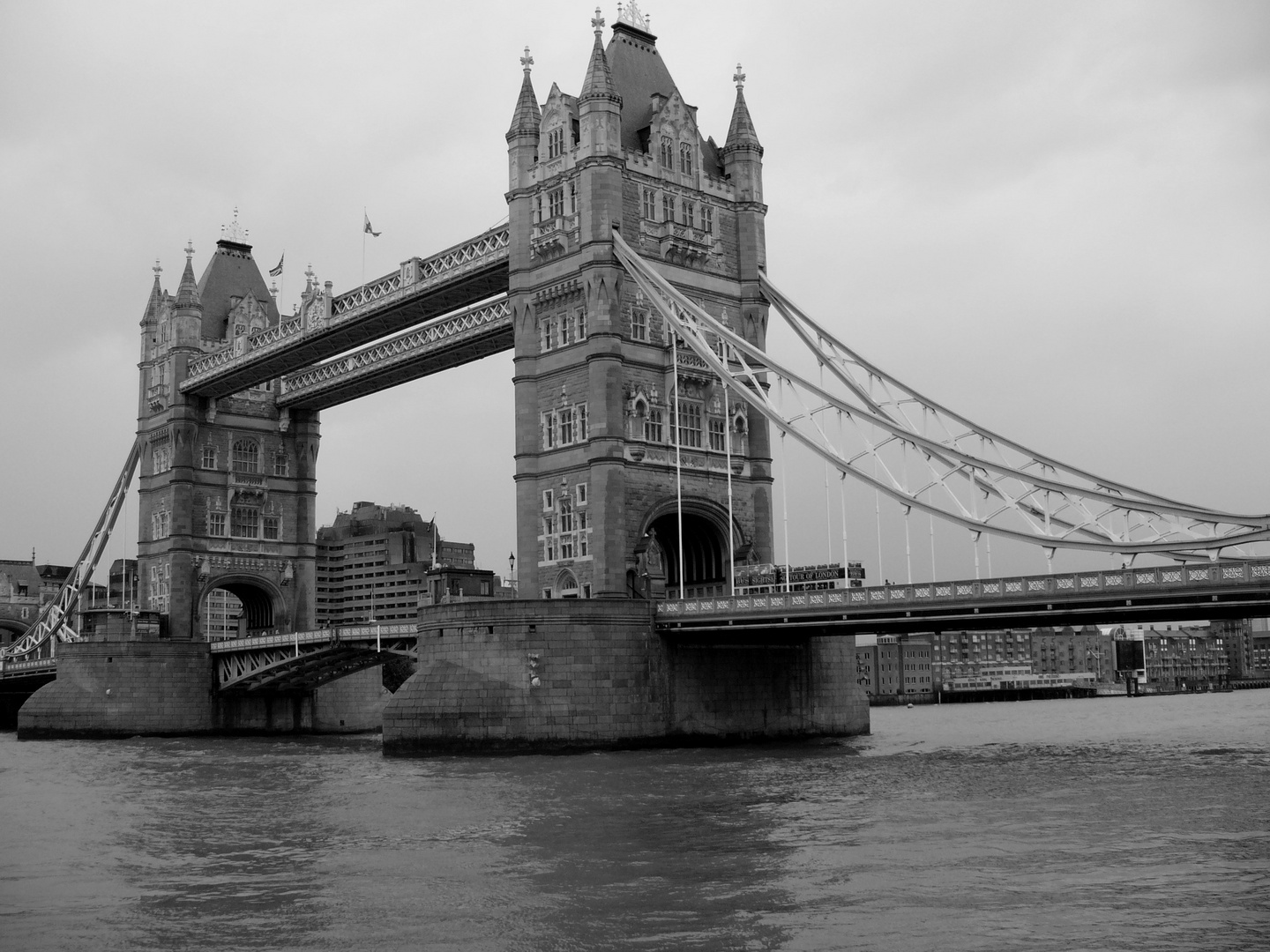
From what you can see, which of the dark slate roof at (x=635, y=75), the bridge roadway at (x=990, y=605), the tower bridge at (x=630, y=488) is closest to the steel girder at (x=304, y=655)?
the tower bridge at (x=630, y=488)

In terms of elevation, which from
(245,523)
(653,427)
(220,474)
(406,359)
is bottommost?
(245,523)

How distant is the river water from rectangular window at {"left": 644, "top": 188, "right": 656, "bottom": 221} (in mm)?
25109

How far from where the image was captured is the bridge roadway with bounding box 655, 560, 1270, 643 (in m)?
46.1

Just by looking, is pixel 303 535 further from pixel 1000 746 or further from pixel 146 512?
pixel 1000 746

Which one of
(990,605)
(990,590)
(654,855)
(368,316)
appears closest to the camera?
(654,855)

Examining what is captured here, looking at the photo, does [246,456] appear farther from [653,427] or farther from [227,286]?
[653,427]

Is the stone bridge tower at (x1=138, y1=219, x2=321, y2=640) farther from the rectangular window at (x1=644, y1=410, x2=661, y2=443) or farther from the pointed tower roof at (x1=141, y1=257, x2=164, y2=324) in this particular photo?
the rectangular window at (x1=644, y1=410, x2=661, y2=443)

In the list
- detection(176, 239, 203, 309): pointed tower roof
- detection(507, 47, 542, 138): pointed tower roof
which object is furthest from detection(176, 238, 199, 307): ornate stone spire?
detection(507, 47, 542, 138): pointed tower roof

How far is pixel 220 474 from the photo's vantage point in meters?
94.6

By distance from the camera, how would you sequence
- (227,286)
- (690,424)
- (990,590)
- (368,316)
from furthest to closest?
(227,286) < (368,316) < (690,424) < (990,590)

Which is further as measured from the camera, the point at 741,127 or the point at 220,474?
the point at 220,474

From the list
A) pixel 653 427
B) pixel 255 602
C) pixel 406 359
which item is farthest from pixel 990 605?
pixel 255 602

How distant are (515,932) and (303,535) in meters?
78.3

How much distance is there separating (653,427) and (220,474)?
134 feet
